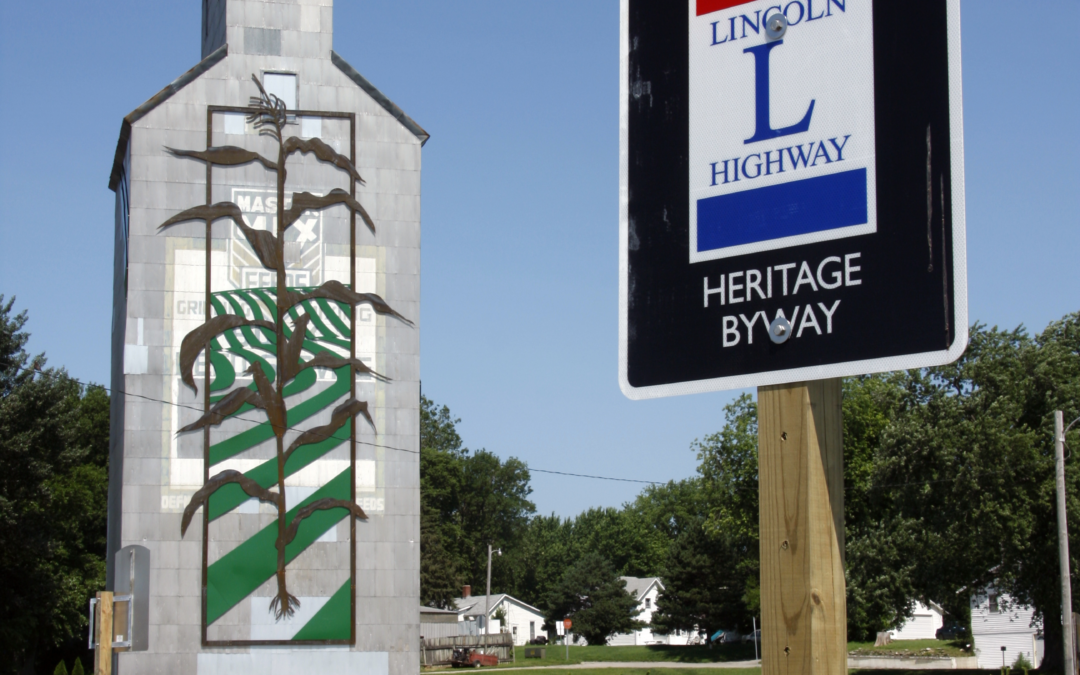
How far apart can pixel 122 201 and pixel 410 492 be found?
1241 cm

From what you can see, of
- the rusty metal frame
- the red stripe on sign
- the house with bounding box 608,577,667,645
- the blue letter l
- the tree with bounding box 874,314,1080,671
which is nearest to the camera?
the blue letter l

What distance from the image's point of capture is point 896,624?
49.7 meters

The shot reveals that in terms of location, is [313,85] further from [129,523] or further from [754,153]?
[754,153]

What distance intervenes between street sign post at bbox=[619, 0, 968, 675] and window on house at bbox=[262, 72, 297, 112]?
31.4m

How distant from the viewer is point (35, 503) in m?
45.0

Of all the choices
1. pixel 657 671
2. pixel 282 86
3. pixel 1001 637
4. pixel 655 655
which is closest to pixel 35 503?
pixel 282 86

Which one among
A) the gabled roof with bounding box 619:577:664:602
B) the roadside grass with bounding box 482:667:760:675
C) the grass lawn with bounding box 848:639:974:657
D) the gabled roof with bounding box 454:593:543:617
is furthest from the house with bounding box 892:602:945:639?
the gabled roof with bounding box 454:593:543:617

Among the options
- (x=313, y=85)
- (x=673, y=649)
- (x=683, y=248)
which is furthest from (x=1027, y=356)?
(x=683, y=248)

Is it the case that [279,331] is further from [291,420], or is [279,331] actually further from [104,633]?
[104,633]

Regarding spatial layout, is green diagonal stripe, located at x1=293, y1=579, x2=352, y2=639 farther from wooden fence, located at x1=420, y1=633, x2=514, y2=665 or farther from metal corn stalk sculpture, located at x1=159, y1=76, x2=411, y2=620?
wooden fence, located at x1=420, y1=633, x2=514, y2=665

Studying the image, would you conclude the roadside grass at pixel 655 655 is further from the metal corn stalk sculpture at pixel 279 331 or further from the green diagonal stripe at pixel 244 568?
the metal corn stalk sculpture at pixel 279 331

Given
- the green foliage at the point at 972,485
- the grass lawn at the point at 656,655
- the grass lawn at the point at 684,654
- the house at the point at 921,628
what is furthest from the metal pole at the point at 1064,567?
the house at the point at 921,628

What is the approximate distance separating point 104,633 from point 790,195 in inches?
484

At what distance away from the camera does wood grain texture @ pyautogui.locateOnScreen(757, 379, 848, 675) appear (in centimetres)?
317
